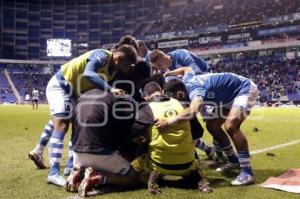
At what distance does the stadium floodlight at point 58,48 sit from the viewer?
252 ft

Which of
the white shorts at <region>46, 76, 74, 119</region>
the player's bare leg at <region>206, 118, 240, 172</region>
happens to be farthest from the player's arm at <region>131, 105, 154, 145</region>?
the player's bare leg at <region>206, 118, 240, 172</region>

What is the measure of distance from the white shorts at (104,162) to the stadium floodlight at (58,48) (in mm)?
73480

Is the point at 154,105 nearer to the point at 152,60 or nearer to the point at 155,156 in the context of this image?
the point at 155,156

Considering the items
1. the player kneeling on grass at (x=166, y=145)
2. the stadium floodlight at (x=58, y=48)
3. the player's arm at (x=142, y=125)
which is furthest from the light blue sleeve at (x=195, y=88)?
the stadium floodlight at (x=58, y=48)

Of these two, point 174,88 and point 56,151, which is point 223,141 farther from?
point 56,151

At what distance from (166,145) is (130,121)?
1.74 ft

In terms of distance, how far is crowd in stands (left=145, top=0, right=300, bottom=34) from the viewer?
53.3 m

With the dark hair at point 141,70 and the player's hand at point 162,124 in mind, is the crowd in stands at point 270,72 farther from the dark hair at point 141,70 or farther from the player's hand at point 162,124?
the player's hand at point 162,124

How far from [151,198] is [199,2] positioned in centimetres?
6651

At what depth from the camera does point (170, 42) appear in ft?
205

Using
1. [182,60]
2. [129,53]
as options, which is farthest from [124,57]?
[182,60]

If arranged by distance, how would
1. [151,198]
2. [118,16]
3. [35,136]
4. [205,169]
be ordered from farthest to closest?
[118,16] < [35,136] < [205,169] < [151,198]

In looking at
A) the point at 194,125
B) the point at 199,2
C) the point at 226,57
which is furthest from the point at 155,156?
the point at 199,2

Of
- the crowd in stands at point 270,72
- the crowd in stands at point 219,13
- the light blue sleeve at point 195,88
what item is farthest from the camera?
the crowd in stands at point 219,13
